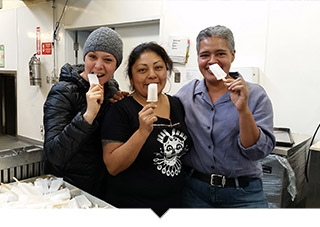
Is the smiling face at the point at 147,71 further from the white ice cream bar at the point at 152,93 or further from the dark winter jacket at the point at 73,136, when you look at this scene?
the dark winter jacket at the point at 73,136

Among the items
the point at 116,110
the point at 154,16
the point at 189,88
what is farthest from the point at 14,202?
the point at 154,16

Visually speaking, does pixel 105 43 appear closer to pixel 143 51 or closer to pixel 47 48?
pixel 143 51

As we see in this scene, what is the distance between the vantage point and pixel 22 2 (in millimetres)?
5328

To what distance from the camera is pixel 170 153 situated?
1211 mm

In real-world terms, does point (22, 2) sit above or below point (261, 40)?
above

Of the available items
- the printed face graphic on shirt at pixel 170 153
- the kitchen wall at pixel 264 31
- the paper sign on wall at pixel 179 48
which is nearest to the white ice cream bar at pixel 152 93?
the printed face graphic on shirt at pixel 170 153

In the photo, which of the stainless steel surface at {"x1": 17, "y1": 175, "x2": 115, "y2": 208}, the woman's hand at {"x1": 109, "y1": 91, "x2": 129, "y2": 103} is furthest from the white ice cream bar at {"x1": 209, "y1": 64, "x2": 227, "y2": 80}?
the stainless steel surface at {"x1": 17, "y1": 175, "x2": 115, "y2": 208}

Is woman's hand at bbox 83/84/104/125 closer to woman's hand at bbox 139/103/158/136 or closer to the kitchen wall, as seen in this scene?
woman's hand at bbox 139/103/158/136

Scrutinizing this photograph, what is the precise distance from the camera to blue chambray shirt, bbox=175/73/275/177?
1.25 metres

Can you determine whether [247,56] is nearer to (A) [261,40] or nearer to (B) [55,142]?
(A) [261,40]

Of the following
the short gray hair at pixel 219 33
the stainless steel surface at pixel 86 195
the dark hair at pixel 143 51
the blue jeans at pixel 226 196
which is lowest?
the blue jeans at pixel 226 196

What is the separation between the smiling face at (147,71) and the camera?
49.4 inches

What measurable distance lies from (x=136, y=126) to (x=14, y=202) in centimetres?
54

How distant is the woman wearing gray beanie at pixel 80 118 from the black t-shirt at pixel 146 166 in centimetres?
9
